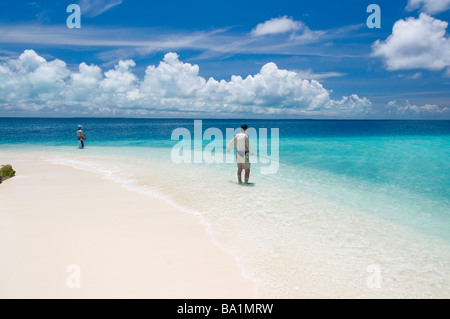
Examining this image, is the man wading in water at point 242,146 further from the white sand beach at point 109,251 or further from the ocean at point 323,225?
the white sand beach at point 109,251

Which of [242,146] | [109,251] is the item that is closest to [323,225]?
[242,146]

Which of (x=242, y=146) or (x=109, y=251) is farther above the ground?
(x=242, y=146)

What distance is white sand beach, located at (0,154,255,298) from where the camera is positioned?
14.8ft

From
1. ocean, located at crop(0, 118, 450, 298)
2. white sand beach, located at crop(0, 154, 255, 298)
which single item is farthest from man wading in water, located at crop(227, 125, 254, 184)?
white sand beach, located at crop(0, 154, 255, 298)

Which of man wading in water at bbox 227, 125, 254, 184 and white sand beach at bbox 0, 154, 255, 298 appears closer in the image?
white sand beach at bbox 0, 154, 255, 298

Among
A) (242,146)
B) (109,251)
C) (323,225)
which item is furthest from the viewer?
(242,146)

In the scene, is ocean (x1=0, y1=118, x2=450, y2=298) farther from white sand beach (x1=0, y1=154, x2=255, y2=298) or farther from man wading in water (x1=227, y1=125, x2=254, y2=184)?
man wading in water (x1=227, y1=125, x2=254, y2=184)

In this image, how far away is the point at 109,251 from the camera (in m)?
5.64

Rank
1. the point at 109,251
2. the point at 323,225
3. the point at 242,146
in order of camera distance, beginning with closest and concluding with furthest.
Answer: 1. the point at 109,251
2. the point at 323,225
3. the point at 242,146

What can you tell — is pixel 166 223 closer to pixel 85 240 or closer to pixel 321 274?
pixel 85 240

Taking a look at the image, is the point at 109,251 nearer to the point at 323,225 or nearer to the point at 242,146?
the point at 323,225

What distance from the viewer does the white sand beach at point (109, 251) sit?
4.50 meters
